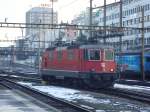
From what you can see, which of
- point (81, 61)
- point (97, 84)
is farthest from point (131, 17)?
point (97, 84)

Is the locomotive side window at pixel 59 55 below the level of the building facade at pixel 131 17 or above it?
below

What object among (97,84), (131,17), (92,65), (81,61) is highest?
(131,17)

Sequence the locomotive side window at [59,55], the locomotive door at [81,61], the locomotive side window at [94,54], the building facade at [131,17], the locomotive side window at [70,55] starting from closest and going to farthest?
the locomotive door at [81,61]
the locomotive side window at [94,54]
the locomotive side window at [70,55]
the locomotive side window at [59,55]
the building facade at [131,17]

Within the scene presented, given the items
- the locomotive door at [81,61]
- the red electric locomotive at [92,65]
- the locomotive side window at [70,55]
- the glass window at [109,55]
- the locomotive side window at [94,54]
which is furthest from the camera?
the locomotive side window at [70,55]

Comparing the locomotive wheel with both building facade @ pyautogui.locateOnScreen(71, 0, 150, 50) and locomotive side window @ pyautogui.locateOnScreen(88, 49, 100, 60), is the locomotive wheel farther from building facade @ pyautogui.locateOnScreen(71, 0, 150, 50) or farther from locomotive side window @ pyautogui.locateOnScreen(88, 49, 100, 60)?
building facade @ pyautogui.locateOnScreen(71, 0, 150, 50)

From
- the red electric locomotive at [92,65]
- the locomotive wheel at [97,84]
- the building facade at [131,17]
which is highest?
the building facade at [131,17]

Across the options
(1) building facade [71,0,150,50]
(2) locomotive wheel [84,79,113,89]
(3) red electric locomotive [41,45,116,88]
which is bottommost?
(2) locomotive wheel [84,79,113,89]

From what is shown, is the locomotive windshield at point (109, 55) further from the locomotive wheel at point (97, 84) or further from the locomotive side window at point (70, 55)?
the locomotive side window at point (70, 55)

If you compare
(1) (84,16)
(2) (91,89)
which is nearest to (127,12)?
(1) (84,16)

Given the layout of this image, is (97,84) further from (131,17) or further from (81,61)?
(131,17)

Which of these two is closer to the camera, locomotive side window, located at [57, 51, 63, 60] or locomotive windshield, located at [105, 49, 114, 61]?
locomotive windshield, located at [105, 49, 114, 61]

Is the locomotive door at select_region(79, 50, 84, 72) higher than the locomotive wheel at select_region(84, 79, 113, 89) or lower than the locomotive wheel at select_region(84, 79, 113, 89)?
higher

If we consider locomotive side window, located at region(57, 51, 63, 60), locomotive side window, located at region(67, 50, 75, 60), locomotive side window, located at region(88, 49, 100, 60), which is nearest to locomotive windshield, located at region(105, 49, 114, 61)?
locomotive side window, located at region(88, 49, 100, 60)

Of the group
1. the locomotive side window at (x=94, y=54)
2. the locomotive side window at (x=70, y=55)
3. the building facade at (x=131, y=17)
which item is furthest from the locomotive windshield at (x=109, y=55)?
the building facade at (x=131, y=17)
